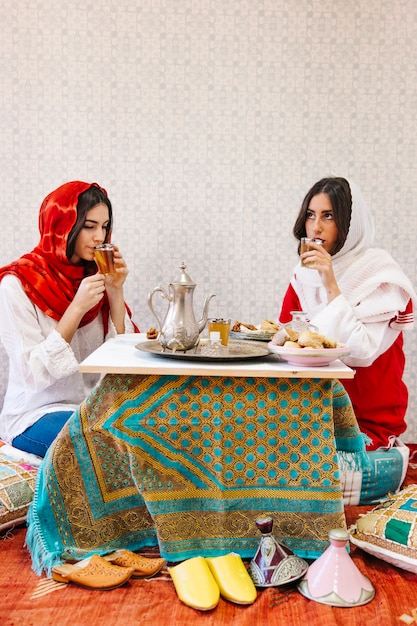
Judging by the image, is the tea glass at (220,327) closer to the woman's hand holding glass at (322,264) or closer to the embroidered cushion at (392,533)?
the woman's hand holding glass at (322,264)

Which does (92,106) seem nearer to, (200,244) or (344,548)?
(200,244)

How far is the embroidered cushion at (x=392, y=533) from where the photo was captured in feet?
6.22

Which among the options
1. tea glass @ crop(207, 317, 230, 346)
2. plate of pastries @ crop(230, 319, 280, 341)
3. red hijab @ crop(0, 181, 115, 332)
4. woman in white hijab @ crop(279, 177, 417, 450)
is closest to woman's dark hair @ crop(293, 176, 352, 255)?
woman in white hijab @ crop(279, 177, 417, 450)

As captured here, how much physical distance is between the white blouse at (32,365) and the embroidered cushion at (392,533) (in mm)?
1157

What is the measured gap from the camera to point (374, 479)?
233cm

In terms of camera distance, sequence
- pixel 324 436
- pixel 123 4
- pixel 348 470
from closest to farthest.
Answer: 1. pixel 324 436
2. pixel 348 470
3. pixel 123 4

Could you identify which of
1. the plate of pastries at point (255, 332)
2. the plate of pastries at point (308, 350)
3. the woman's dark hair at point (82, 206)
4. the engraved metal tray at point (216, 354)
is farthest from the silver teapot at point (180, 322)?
the woman's dark hair at point (82, 206)

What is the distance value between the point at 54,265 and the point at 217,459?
1178 mm

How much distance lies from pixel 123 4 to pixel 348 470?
250cm

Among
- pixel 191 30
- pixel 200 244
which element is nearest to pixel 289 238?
pixel 200 244

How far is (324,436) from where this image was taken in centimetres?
188

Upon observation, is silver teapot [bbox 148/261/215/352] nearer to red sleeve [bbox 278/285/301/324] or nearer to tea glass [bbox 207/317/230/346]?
tea glass [bbox 207/317/230/346]

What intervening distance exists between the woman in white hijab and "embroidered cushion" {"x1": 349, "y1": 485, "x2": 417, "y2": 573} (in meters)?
0.41

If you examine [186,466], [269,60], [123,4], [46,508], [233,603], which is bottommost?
[233,603]
